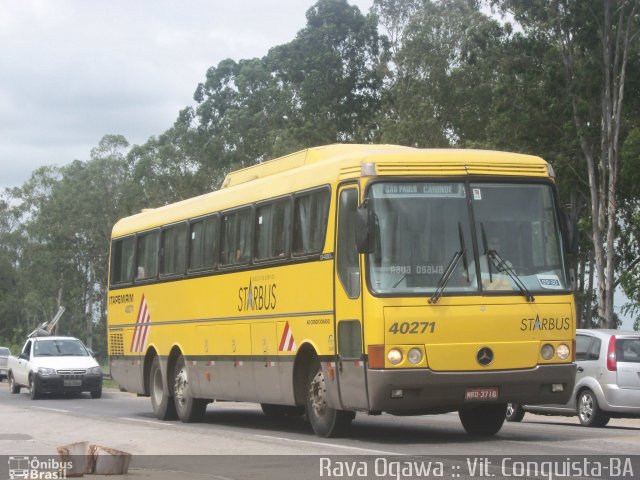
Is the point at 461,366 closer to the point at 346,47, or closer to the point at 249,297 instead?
the point at 249,297

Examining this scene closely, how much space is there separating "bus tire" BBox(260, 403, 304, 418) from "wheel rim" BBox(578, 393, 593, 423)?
4.57 metres

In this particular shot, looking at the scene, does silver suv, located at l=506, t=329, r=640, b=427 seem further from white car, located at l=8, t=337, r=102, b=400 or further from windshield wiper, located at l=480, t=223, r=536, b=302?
white car, located at l=8, t=337, r=102, b=400

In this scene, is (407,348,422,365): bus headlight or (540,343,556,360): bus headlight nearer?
(407,348,422,365): bus headlight

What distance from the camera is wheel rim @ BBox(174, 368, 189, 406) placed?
21672 mm

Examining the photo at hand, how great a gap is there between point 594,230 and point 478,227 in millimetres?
29382

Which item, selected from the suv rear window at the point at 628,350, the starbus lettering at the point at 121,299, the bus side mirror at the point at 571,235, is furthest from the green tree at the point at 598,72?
the bus side mirror at the point at 571,235

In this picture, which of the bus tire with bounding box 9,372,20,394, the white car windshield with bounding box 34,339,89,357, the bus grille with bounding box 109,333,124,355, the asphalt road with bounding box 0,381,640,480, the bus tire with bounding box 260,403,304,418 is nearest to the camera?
the asphalt road with bounding box 0,381,640,480

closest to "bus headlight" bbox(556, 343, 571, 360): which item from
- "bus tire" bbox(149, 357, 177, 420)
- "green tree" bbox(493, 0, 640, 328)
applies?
"bus tire" bbox(149, 357, 177, 420)

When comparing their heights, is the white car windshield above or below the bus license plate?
above

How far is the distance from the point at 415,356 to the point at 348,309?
106 centimetres

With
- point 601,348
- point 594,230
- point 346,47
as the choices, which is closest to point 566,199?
point 594,230

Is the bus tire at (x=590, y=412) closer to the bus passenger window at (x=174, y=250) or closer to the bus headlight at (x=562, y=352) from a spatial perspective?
the bus headlight at (x=562, y=352)

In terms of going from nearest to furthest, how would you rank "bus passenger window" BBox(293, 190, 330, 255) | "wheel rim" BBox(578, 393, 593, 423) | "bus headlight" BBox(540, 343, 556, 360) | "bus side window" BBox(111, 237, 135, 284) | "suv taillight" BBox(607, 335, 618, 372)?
"bus headlight" BBox(540, 343, 556, 360) → "bus passenger window" BBox(293, 190, 330, 255) → "suv taillight" BBox(607, 335, 618, 372) → "wheel rim" BBox(578, 393, 593, 423) → "bus side window" BBox(111, 237, 135, 284)

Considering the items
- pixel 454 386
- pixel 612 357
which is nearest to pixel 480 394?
pixel 454 386
